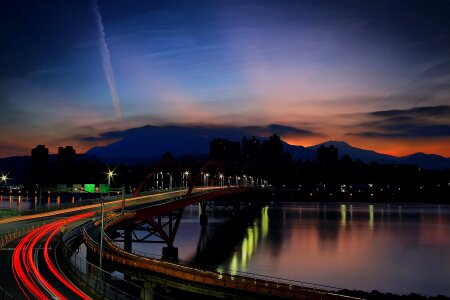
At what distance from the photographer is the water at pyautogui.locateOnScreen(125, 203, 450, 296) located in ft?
220

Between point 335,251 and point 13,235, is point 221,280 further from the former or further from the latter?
point 335,251

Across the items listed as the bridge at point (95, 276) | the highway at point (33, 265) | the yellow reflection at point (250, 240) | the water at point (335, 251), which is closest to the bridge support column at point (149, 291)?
the bridge at point (95, 276)

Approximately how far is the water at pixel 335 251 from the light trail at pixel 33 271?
33.1 meters

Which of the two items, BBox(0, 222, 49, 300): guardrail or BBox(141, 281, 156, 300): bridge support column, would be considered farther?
BBox(0, 222, 49, 300): guardrail

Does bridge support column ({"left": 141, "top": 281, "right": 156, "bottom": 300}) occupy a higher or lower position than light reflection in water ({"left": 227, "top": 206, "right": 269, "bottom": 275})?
higher

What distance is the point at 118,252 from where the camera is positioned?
126 feet

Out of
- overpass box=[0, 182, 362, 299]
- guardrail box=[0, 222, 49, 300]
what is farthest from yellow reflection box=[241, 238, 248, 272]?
overpass box=[0, 182, 362, 299]

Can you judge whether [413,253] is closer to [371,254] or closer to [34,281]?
[371,254]

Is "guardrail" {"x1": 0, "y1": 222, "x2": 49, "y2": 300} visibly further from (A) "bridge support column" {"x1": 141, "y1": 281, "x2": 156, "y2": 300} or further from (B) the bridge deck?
(A) "bridge support column" {"x1": 141, "y1": 281, "x2": 156, "y2": 300}

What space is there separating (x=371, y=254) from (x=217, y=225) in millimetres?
53351

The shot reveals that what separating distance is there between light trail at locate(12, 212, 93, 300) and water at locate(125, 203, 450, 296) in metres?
33.1

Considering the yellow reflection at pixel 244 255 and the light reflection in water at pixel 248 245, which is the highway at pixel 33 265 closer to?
the light reflection in water at pixel 248 245

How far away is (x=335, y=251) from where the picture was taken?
3533 inches

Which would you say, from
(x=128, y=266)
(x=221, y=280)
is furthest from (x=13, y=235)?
(x=221, y=280)
